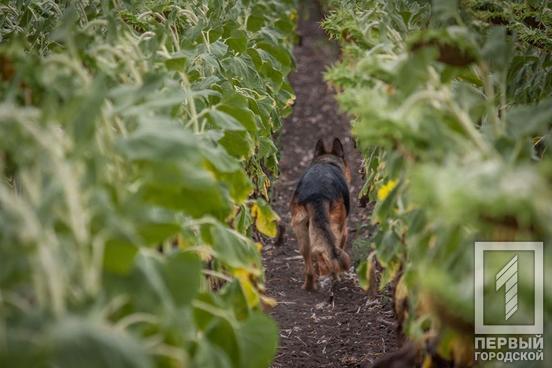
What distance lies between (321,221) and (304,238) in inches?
11.8

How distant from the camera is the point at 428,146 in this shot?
223 cm

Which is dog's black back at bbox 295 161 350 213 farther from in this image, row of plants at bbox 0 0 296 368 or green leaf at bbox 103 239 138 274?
green leaf at bbox 103 239 138 274

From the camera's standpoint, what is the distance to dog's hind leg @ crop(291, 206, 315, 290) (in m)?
6.41

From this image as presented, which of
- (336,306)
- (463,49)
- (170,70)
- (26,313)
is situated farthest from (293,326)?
(26,313)

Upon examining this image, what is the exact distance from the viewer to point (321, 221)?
20.5 feet

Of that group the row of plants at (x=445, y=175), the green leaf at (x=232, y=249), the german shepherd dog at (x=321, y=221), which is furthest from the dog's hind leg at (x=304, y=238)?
the green leaf at (x=232, y=249)

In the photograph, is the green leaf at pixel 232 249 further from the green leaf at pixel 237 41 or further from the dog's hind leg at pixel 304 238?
the dog's hind leg at pixel 304 238

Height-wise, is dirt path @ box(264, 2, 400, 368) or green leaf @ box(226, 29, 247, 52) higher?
green leaf @ box(226, 29, 247, 52)

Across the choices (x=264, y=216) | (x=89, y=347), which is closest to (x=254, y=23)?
(x=264, y=216)

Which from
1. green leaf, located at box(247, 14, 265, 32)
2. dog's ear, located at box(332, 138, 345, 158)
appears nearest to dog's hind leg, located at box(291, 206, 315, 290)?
dog's ear, located at box(332, 138, 345, 158)

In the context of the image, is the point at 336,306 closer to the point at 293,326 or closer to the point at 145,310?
the point at 293,326

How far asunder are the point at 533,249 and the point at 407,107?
56 centimetres

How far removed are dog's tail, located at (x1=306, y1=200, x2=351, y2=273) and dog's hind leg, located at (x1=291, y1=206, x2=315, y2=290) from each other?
Answer: 13 centimetres

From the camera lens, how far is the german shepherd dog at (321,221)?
20.2ft
